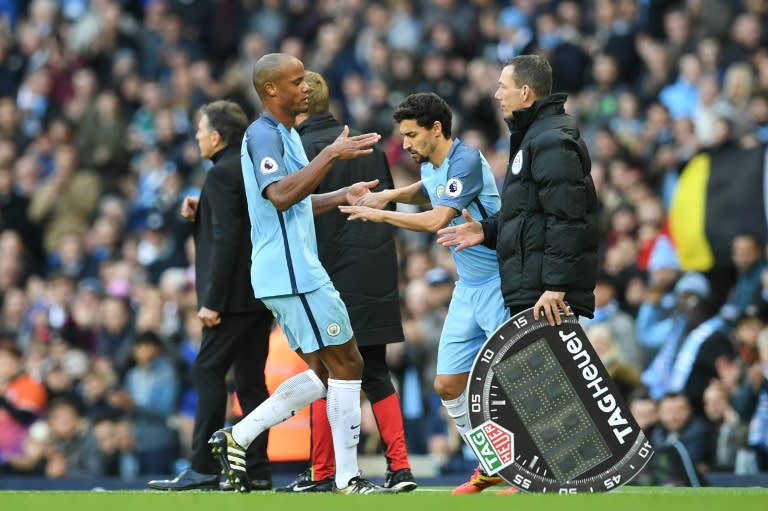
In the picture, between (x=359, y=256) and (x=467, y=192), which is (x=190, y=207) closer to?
(x=359, y=256)

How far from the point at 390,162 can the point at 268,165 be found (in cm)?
782

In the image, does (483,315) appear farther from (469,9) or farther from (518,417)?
(469,9)

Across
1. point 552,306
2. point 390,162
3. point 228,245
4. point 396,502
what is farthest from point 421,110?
point 390,162

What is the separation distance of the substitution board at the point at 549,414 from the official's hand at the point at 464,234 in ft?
1.81

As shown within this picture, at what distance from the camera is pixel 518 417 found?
8.09m

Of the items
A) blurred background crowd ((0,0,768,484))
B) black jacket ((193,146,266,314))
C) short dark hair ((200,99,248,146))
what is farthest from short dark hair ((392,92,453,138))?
blurred background crowd ((0,0,768,484))

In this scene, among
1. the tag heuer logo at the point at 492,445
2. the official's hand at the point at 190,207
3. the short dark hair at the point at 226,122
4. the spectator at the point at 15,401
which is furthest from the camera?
the spectator at the point at 15,401

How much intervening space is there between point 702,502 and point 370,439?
625 centimetres

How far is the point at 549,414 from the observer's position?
805 centimetres

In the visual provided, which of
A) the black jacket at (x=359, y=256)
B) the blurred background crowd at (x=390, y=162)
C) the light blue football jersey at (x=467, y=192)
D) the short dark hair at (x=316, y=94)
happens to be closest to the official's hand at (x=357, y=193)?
the light blue football jersey at (x=467, y=192)

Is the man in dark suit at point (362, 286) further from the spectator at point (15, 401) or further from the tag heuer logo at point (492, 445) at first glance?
the spectator at point (15, 401)

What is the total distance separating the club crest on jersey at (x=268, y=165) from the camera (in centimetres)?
826

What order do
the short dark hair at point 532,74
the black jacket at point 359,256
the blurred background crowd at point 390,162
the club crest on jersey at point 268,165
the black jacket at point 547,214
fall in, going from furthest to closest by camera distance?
1. the blurred background crowd at point 390,162
2. the black jacket at point 359,256
3. the short dark hair at point 532,74
4. the club crest on jersey at point 268,165
5. the black jacket at point 547,214

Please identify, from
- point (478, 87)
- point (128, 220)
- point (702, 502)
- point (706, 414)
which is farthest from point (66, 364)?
point (702, 502)
